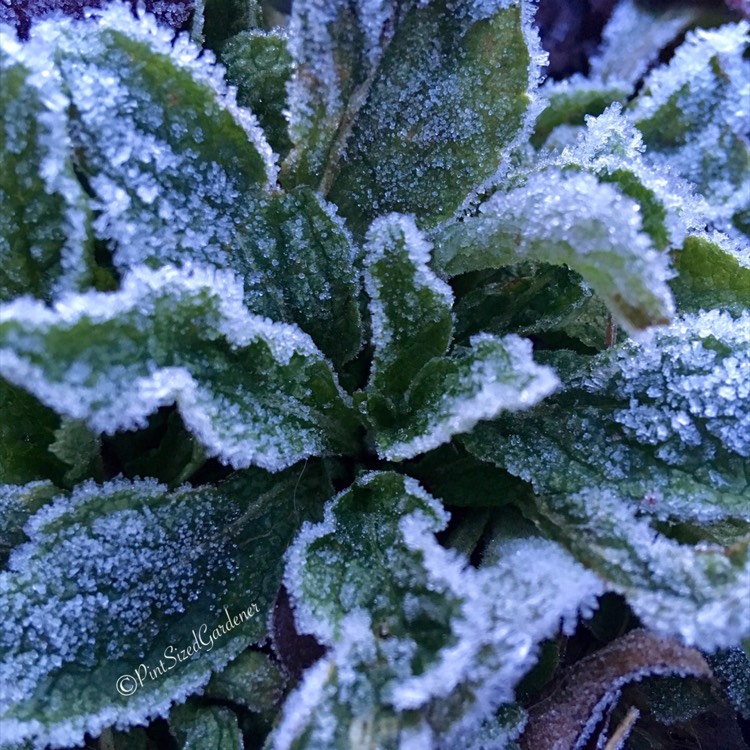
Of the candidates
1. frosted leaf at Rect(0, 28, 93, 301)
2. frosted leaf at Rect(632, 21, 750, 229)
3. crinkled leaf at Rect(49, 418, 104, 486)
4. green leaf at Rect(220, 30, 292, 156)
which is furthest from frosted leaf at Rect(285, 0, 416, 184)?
frosted leaf at Rect(632, 21, 750, 229)

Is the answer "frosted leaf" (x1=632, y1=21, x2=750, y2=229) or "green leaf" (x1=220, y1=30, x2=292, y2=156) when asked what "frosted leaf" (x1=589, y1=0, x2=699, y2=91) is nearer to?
"frosted leaf" (x1=632, y1=21, x2=750, y2=229)

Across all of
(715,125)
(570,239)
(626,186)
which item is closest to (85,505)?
(570,239)

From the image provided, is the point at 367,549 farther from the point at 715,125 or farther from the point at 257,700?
the point at 715,125

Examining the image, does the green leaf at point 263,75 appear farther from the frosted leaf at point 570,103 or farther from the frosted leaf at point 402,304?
the frosted leaf at point 570,103

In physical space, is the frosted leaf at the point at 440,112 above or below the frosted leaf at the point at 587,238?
above

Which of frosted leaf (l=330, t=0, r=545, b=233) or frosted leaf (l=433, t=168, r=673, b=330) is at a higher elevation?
frosted leaf (l=330, t=0, r=545, b=233)

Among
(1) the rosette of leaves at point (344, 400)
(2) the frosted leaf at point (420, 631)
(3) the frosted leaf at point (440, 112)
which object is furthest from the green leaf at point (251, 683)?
(3) the frosted leaf at point (440, 112)
